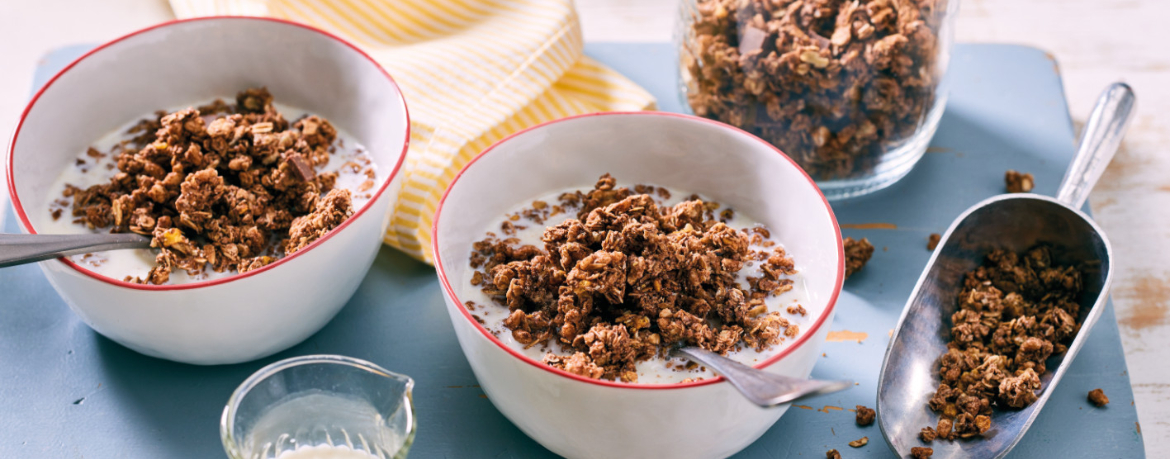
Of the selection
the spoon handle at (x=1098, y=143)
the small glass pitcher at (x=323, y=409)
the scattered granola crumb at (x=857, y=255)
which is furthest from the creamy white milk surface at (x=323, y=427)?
the spoon handle at (x=1098, y=143)

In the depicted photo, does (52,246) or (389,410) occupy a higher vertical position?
(52,246)

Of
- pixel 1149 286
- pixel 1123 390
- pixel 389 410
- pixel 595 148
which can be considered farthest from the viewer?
pixel 1149 286

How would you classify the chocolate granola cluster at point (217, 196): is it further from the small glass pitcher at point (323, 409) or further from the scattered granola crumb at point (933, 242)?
the scattered granola crumb at point (933, 242)

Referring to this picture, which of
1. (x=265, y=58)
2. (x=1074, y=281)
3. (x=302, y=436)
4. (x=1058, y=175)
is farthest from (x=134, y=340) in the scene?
(x=1058, y=175)

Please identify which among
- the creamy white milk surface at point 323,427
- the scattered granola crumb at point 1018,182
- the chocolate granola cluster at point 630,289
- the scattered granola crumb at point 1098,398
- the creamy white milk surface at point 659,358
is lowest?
the scattered granola crumb at point 1098,398

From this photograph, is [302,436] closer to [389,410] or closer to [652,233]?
[389,410]

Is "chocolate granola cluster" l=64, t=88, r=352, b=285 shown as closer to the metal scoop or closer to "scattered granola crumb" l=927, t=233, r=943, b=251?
the metal scoop

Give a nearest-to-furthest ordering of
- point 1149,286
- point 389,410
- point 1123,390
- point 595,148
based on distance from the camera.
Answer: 1. point 389,410
2. point 1123,390
3. point 595,148
4. point 1149,286
